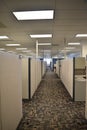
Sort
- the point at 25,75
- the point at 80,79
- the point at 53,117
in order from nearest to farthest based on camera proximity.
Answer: the point at 53,117 < the point at 25,75 < the point at 80,79

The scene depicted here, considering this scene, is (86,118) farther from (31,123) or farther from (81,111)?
(31,123)

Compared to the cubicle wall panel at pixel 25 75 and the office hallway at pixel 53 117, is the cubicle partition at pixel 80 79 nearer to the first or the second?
the office hallway at pixel 53 117

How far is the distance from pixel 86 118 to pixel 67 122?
0.45 metres

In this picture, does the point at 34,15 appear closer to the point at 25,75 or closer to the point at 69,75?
the point at 25,75

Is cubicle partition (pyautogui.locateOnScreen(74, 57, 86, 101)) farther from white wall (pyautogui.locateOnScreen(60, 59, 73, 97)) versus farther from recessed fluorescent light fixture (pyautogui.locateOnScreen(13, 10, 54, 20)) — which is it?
recessed fluorescent light fixture (pyautogui.locateOnScreen(13, 10, 54, 20))

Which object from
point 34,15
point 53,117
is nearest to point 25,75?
point 53,117

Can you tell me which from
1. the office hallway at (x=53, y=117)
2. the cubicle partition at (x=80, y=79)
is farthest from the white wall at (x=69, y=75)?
the office hallway at (x=53, y=117)

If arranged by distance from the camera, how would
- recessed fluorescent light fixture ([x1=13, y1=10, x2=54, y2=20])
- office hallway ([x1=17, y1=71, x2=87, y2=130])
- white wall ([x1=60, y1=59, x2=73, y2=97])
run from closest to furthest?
office hallway ([x1=17, y1=71, x2=87, y2=130]), recessed fluorescent light fixture ([x1=13, y1=10, x2=54, y2=20]), white wall ([x1=60, y1=59, x2=73, y2=97])

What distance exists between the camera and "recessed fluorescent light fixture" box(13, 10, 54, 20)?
11.6 ft

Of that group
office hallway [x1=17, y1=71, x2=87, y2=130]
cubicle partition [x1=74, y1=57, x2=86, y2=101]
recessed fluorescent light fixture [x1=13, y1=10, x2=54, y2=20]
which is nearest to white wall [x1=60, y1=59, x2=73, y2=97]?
cubicle partition [x1=74, y1=57, x2=86, y2=101]

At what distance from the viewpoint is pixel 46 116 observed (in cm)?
354

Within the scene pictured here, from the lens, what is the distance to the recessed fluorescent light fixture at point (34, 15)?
11.6ft

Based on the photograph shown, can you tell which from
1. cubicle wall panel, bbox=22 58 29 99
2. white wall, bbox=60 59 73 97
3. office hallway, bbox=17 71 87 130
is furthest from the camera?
white wall, bbox=60 59 73 97

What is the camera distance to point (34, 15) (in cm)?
375
